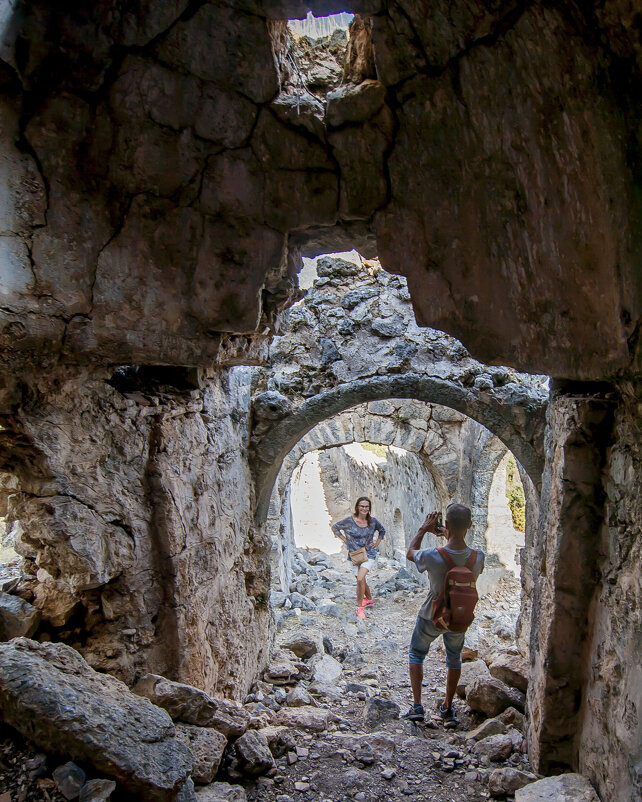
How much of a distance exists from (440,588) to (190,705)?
1.74 metres

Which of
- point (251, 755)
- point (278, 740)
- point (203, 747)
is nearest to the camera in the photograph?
point (203, 747)

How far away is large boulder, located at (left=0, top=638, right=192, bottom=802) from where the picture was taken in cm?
155

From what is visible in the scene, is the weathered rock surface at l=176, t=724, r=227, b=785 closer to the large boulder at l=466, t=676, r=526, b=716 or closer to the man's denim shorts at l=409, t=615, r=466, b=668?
the man's denim shorts at l=409, t=615, r=466, b=668

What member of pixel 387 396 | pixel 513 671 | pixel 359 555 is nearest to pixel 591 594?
pixel 513 671

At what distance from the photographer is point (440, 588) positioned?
3404 mm

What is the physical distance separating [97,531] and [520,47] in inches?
87.1

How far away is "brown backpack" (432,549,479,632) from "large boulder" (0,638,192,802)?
1.93 m

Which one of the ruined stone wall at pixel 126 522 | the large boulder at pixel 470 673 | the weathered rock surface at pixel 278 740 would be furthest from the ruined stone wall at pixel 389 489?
the ruined stone wall at pixel 126 522

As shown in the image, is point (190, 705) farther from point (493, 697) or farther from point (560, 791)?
point (493, 697)

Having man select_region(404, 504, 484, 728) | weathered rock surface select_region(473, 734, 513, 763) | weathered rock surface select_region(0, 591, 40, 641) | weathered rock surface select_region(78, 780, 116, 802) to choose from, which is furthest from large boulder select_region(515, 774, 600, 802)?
weathered rock surface select_region(0, 591, 40, 641)

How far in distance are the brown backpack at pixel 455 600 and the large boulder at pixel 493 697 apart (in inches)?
16.1

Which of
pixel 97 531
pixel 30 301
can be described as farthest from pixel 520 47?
pixel 97 531

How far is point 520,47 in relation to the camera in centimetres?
165

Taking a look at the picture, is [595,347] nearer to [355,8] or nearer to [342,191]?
[342,191]
